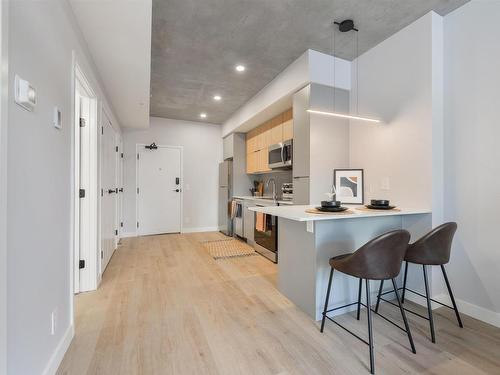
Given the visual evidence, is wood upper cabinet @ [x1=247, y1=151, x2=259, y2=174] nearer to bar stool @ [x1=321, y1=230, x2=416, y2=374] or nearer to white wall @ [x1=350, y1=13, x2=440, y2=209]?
white wall @ [x1=350, y1=13, x2=440, y2=209]

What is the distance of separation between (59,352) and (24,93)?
4.97 ft

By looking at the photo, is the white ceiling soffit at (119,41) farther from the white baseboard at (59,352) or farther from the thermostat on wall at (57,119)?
the white baseboard at (59,352)

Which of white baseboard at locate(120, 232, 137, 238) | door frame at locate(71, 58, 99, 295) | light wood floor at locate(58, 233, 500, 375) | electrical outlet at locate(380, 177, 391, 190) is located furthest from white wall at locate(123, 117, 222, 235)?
electrical outlet at locate(380, 177, 391, 190)

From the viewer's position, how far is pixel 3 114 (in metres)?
0.94

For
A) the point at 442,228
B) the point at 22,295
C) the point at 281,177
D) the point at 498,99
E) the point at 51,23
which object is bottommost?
the point at 22,295

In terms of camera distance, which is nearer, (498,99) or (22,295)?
(22,295)

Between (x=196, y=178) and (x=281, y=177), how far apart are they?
2.17 metres

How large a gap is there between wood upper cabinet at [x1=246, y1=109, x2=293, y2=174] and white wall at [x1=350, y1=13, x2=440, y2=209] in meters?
1.06

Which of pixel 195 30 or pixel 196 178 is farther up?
pixel 195 30

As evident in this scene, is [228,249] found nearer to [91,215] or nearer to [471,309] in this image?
[91,215]

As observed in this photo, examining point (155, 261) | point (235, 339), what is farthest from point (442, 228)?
point (155, 261)

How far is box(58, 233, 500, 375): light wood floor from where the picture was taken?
1.51m

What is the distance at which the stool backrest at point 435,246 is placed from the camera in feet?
6.14

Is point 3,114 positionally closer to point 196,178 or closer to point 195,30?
point 195,30
